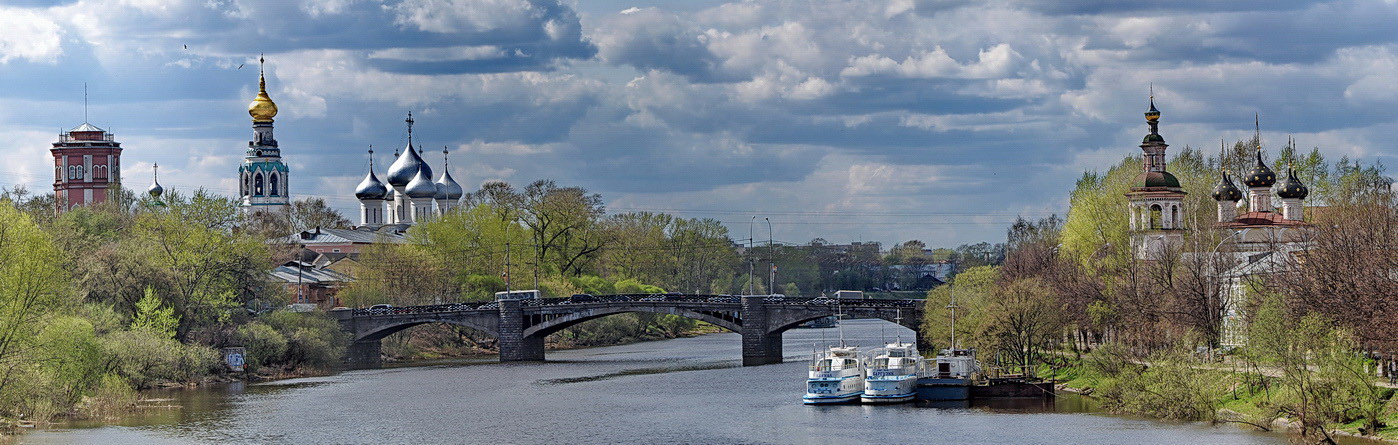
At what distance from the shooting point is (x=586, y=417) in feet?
208

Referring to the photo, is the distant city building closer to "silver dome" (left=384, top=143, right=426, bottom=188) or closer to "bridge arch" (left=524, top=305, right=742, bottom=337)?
"bridge arch" (left=524, top=305, right=742, bottom=337)

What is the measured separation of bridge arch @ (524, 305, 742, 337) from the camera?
100 m

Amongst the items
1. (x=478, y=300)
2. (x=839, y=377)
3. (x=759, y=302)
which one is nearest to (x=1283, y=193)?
(x=759, y=302)

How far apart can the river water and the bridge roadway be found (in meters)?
10.4

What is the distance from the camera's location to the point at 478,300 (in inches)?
4547

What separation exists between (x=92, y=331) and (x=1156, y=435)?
38.8 metres

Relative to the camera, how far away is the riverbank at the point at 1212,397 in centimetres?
4906

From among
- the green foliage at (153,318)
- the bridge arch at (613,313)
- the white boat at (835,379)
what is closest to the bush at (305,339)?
the green foliage at (153,318)

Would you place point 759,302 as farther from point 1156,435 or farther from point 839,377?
point 1156,435

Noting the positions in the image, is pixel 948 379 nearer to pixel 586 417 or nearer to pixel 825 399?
pixel 825 399

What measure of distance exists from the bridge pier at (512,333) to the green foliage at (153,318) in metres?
27.6

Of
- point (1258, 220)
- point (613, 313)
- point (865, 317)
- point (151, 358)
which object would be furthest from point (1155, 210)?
point (151, 358)

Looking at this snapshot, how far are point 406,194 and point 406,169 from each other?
515 cm

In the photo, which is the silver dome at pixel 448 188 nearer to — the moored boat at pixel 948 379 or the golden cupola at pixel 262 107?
the golden cupola at pixel 262 107
